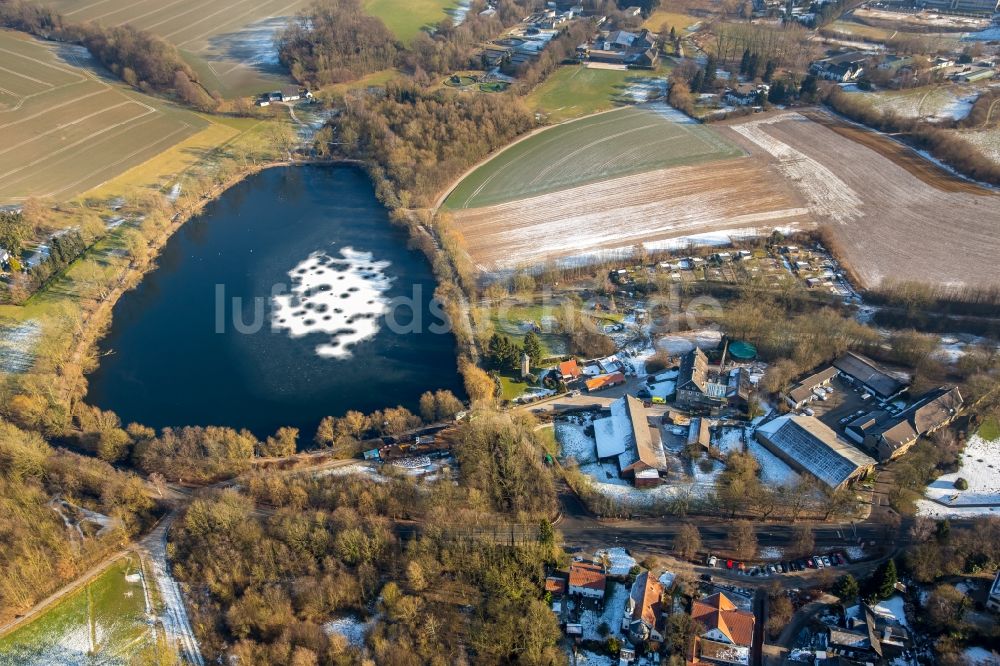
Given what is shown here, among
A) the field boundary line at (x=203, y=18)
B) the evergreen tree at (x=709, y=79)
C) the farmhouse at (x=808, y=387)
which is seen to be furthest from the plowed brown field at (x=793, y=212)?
the field boundary line at (x=203, y=18)

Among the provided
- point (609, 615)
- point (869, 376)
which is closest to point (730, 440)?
point (869, 376)

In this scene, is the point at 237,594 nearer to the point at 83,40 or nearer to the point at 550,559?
the point at 550,559

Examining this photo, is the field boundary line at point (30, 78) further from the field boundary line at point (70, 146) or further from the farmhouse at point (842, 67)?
the farmhouse at point (842, 67)

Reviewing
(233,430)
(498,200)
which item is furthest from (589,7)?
(233,430)

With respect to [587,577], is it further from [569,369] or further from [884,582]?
[569,369]

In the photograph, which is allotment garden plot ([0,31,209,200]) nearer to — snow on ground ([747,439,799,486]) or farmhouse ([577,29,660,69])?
farmhouse ([577,29,660,69])

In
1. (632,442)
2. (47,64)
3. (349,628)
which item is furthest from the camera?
(47,64)
